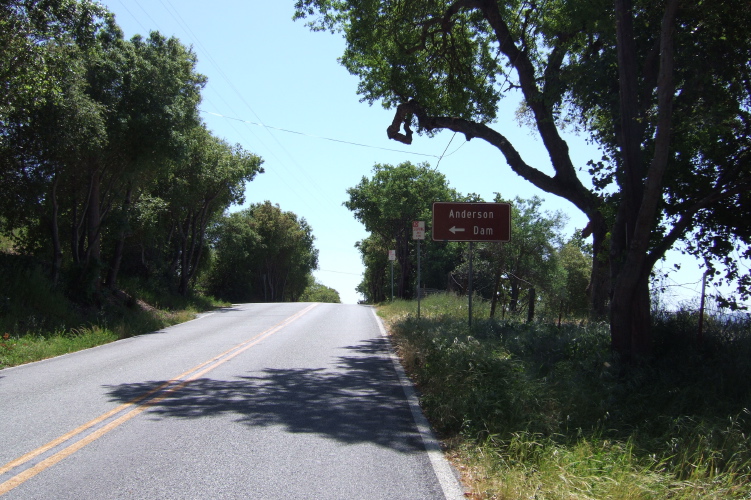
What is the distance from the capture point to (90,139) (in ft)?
50.8

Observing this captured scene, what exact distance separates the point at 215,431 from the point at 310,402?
1.81 metres

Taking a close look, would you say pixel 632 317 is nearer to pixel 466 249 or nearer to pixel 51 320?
pixel 51 320

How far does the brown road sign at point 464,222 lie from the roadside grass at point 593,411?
2582 mm

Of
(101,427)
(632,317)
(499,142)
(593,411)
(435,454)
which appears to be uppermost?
(499,142)

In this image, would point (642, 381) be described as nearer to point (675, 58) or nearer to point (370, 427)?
point (370, 427)

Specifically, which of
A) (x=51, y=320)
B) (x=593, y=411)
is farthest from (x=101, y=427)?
(x=51, y=320)

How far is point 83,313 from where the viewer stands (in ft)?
58.3

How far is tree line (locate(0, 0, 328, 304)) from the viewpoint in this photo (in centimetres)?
1182

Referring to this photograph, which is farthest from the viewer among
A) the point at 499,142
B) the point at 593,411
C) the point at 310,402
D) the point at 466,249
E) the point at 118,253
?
the point at 466,249

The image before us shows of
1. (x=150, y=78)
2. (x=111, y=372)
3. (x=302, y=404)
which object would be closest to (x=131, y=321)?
(x=150, y=78)

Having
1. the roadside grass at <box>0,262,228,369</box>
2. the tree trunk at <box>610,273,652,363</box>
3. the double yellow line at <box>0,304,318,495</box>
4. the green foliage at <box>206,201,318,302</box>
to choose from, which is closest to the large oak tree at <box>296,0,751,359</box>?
the tree trunk at <box>610,273,652,363</box>

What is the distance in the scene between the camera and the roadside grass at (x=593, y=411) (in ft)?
15.1

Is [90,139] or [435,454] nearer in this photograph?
[435,454]

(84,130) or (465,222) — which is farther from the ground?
(84,130)
